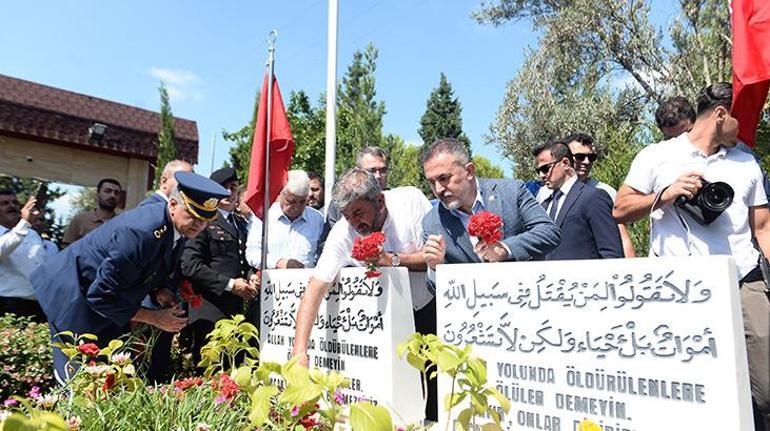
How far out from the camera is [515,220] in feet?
8.67

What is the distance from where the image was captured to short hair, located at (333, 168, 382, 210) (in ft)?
8.57

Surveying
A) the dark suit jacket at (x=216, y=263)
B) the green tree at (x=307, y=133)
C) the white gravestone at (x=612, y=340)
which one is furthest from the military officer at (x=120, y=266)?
the green tree at (x=307, y=133)

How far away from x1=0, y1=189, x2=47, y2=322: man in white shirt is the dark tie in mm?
3865

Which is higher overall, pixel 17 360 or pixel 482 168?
pixel 482 168

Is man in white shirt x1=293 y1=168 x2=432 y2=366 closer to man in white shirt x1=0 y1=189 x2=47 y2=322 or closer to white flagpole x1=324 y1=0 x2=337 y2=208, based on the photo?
man in white shirt x1=0 y1=189 x2=47 y2=322

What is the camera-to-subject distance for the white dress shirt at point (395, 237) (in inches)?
105

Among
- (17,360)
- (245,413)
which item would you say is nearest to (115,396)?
(245,413)

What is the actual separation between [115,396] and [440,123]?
105 ft

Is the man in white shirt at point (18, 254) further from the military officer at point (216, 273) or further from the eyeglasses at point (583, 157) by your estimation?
the eyeglasses at point (583, 157)

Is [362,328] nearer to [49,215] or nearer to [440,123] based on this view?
[49,215]

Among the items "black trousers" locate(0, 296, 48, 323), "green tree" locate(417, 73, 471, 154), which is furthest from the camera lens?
"green tree" locate(417, 73, 471, 154)

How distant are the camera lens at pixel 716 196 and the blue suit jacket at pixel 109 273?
228 cm

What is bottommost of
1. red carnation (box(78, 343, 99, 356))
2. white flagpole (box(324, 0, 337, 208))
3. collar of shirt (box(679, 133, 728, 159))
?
red carnation (box(78, 343, 99, 356))

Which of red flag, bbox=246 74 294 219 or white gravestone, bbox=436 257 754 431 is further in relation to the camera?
red flag, bbox=246 74 294 219
